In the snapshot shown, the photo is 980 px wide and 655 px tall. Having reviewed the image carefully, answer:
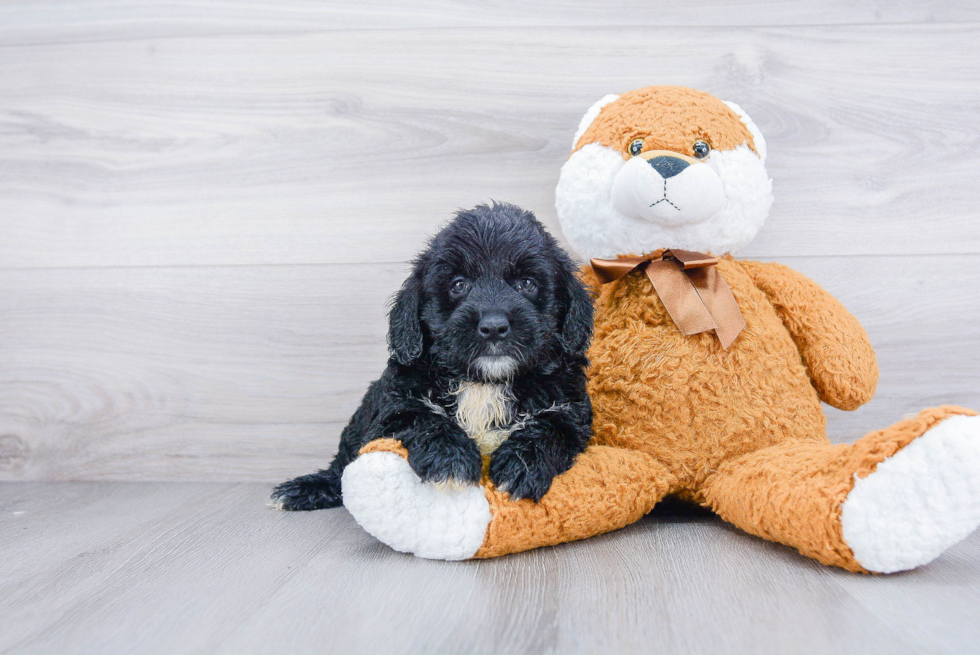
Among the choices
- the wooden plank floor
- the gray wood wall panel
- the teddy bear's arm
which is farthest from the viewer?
the gray wood wall panel

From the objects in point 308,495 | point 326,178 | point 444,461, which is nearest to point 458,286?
point 444,461

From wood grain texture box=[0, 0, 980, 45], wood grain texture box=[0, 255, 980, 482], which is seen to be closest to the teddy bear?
wood grain texture box=[0, 0, 980, 45]

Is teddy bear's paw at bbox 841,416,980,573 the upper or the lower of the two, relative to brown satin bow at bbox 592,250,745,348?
lower

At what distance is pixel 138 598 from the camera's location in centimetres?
92

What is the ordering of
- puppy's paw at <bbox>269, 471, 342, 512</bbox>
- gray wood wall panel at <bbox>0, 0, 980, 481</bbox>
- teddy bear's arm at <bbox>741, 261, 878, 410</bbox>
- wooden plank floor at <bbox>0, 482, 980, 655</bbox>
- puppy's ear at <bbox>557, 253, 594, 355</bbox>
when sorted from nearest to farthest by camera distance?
wooden plank floor at <bbox>0, 482, 980, 655</bbox> → puppy's ear at <bbox>557, 253, 594, 355</bbox> → teddy bear's arm at <bbox>741, 261, 878, 410</bbox> → puppy's paw at <bbox>269, 471, 342, 512</bbox> → gray wood wall panel at <bbox>0, 0, 980, 481</bbox>

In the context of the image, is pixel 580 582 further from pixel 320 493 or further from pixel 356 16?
pixel 356 16

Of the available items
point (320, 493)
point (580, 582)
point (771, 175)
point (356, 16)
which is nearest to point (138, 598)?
point (320, 493)

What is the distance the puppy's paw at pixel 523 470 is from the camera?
975 millimetres

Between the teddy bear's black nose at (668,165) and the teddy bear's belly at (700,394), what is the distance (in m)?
0.22

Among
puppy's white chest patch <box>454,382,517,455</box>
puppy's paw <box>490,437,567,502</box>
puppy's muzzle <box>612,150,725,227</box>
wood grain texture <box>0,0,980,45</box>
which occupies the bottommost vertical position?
puppy's paw <box>490,437,567,502</box>

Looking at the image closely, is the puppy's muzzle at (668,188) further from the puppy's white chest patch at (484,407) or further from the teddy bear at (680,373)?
the puppy's white chest patch at (484,407)

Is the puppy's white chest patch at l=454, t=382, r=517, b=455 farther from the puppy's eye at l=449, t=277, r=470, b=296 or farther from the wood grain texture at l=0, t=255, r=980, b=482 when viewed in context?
the wood grain texture at l=0, t=255, r=980, b=482

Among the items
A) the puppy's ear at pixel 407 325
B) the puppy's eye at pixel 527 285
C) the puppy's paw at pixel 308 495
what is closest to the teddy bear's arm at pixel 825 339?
the puppy's eye at pixel 527 285

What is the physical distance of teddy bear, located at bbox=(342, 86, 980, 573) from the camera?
969mm
